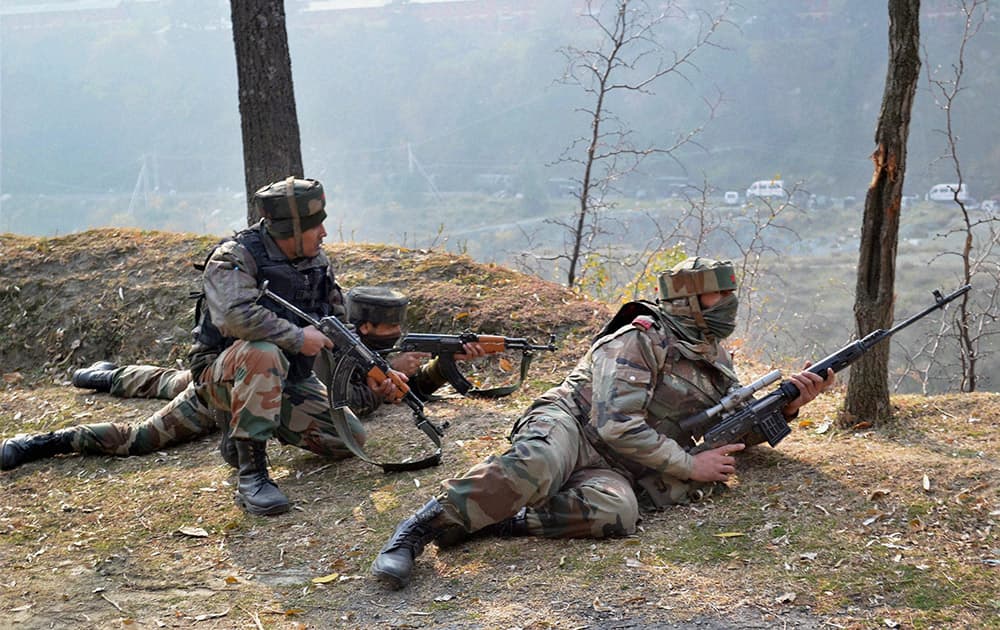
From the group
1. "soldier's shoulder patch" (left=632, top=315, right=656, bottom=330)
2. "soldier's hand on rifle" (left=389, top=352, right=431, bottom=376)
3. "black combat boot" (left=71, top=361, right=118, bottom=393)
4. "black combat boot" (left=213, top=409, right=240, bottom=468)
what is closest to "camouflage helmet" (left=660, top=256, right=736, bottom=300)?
"soldier's shoulder patch" (left=632, top=315, right=656, bottom=330)

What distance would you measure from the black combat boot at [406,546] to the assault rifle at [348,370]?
3.74ft

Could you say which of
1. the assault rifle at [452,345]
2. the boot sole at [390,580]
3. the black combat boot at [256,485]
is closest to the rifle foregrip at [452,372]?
the assault rifle at [452,345]

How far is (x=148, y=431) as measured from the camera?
6059mm

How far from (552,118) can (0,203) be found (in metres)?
28.3

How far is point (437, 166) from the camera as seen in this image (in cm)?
3941

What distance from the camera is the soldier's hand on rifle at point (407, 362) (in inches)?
253

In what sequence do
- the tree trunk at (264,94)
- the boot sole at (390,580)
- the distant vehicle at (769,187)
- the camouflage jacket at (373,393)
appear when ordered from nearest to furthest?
the boot sole at (390,580) < the camouflage jacket at (373,393) < the tree trunk at (264,94) < the distant vehicle at (769,187)

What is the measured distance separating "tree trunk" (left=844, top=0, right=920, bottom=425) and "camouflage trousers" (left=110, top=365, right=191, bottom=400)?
463 cm

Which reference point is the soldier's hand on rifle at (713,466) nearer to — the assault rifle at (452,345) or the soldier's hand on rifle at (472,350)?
the assault rifle at (452,345)

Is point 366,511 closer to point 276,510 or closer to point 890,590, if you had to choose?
point 276,510

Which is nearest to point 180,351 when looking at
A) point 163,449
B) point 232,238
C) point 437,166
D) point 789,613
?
point 163,449

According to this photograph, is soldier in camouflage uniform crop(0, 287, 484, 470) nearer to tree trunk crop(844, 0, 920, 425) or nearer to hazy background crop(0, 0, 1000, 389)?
tree trunk crop(844, 0, 920, 425)

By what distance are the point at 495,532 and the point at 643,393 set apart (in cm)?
92

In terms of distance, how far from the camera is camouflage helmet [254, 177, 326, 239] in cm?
508
